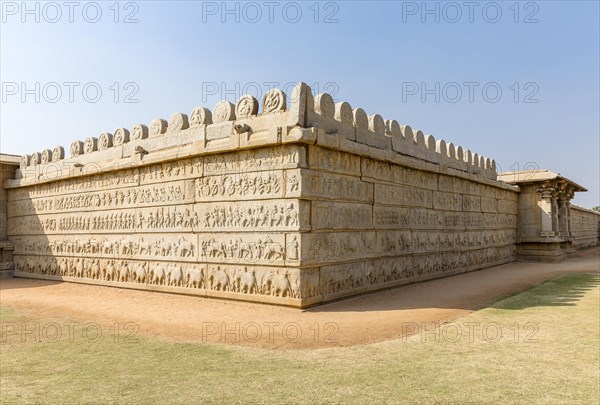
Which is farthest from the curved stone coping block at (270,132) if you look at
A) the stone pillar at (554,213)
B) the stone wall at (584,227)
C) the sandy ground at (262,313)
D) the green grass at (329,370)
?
the stone wall at (584,227)

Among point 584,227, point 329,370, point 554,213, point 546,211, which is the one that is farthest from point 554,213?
point 329,370

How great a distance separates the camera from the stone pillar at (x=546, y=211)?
1770cm

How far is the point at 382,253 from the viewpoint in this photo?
31.7ft

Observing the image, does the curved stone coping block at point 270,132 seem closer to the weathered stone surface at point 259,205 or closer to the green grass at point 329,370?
the weathered stone surface at point 259,205

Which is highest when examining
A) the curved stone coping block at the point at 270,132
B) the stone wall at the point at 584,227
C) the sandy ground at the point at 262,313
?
the curved stone coping block at the point at 270,132

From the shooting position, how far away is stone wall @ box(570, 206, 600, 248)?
85.0 feet

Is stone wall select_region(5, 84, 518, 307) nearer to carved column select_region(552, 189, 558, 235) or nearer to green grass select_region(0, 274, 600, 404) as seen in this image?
green grass select_region(0, 274, 600, 404)

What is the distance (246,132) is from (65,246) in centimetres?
786

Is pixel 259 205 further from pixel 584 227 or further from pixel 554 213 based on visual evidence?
pixel 584 227

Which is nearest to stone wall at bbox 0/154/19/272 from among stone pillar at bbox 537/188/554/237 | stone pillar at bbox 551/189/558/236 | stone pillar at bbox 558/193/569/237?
stone pillar at bbox 537/188/554/237

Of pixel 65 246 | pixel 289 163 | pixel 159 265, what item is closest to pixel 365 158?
pixel 289 163

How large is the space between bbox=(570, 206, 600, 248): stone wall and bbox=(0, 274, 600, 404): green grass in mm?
23173

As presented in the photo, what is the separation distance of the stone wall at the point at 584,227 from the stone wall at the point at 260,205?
15748 millimetres

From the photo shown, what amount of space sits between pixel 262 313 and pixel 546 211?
1511 cm
